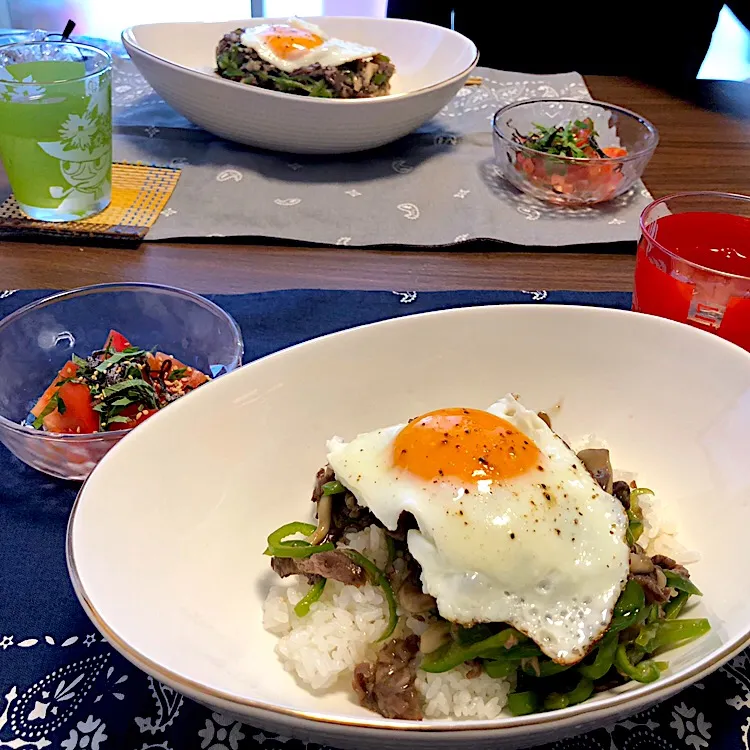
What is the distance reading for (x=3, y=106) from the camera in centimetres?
227

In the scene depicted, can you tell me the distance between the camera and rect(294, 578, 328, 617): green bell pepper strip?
1217mm

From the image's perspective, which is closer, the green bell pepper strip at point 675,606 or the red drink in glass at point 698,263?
the green bell pepper strip at point 675,606

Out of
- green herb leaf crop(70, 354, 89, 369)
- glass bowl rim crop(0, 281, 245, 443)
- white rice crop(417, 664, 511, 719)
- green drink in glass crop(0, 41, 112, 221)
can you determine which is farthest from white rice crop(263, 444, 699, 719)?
green drink in glass crop(0, 41, 112, 221)

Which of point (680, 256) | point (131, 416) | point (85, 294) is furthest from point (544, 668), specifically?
point (85, 294)

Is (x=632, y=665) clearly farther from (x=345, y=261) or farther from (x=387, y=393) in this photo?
(x=345, y=261)

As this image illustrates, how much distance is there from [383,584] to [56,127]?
190 cm

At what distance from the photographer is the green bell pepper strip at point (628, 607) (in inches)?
42.7

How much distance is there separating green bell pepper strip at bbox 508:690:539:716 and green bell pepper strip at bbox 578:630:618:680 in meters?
0.08

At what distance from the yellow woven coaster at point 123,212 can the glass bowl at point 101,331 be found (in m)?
0.62

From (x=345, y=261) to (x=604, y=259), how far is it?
88cm

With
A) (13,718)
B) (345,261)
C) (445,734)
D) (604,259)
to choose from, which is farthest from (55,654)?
(604,259)

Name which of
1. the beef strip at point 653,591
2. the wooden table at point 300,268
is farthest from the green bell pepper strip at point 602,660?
the wooden table at point 300,268

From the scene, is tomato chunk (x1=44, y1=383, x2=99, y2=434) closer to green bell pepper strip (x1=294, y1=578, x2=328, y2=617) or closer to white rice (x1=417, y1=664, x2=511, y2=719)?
green bell pepper strip (x1=294, y1=578, x2=328, y2=617)

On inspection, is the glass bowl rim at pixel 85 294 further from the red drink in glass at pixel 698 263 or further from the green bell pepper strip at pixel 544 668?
the red drink in glass at pixel 698 263
